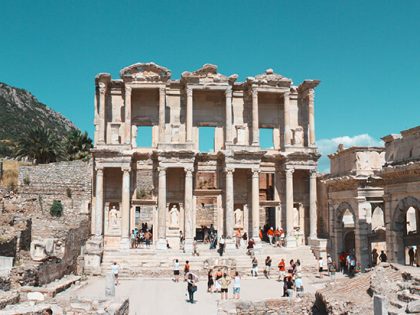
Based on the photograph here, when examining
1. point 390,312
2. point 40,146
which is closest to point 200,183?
point 40,146

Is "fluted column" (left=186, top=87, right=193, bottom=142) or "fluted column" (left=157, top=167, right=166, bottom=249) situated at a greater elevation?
"fluted column" (left=186, top=87, right=193, bottom=142)

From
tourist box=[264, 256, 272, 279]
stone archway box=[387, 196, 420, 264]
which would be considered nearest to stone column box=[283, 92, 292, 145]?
tourist box=[264, 256, 272, 279]

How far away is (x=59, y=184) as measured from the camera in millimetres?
37500

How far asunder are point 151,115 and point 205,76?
13.8 ft

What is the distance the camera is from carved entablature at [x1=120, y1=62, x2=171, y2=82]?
2964cm

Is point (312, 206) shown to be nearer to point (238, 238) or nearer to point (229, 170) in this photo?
point (238, 238)

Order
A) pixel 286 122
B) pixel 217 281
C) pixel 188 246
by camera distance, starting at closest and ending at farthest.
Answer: pixel 217 281
pixel 188 246
pixel 286 122

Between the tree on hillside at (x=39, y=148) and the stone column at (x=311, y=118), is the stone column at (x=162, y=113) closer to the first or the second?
the stone column at (x=311, y=118)

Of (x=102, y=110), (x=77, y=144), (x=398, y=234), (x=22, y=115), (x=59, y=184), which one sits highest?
(x=22, y=115)

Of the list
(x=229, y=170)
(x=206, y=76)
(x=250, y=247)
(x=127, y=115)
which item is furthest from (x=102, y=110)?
(x=250, y=247)

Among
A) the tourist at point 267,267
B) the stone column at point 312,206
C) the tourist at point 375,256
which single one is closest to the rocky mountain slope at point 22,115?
the stone column at point 312,206

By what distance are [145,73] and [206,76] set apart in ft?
12.1

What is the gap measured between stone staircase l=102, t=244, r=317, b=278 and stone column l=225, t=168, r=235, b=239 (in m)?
1.35

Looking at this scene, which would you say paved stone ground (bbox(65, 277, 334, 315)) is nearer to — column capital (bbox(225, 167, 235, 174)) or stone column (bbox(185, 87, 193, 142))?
column capital (bbox(225, 167, 235, 174))
